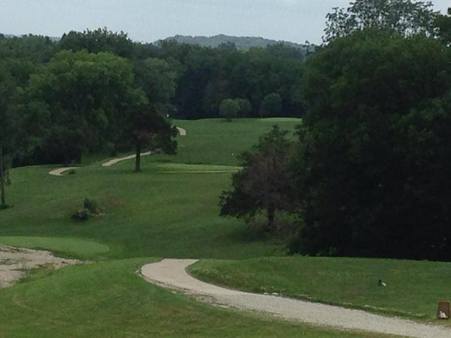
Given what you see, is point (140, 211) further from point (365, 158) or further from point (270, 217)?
point (365, 158)

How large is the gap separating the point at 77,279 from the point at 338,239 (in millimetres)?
17745

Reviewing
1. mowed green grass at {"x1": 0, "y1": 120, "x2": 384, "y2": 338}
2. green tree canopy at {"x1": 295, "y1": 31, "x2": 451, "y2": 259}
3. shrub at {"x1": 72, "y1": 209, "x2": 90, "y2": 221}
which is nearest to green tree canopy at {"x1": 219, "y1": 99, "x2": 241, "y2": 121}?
mowed green grass at {"x1": 0, "y1": 120, "x2": 384, "y2": 338}

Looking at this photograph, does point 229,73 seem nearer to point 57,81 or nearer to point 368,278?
point 57,81

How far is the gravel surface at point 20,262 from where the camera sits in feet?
106

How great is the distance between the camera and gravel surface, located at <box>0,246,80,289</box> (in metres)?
32.4

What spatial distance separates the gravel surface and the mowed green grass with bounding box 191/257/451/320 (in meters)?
8.03

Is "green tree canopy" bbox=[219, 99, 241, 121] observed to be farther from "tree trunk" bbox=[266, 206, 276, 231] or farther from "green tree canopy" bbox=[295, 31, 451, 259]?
"green tree canopy" bbox=[295, 31, 451, 259]

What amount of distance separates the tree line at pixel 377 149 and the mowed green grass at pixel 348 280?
34.5 feet

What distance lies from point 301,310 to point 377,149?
60.6 feet

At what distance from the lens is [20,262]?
119ft

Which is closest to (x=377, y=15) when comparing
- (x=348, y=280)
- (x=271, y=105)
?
(x=348, y=280)

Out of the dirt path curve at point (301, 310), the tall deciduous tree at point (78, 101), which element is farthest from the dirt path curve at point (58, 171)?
the dirt path curve at point (301, 310)

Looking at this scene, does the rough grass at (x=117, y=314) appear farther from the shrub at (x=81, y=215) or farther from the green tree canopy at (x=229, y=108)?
the green tree canopy at (x=229, y=108)

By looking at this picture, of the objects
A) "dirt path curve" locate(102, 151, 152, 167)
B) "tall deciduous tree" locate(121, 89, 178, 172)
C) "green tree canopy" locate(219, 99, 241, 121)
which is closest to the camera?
"tall deciduous tree" locate(121, 89, 178, 172)
